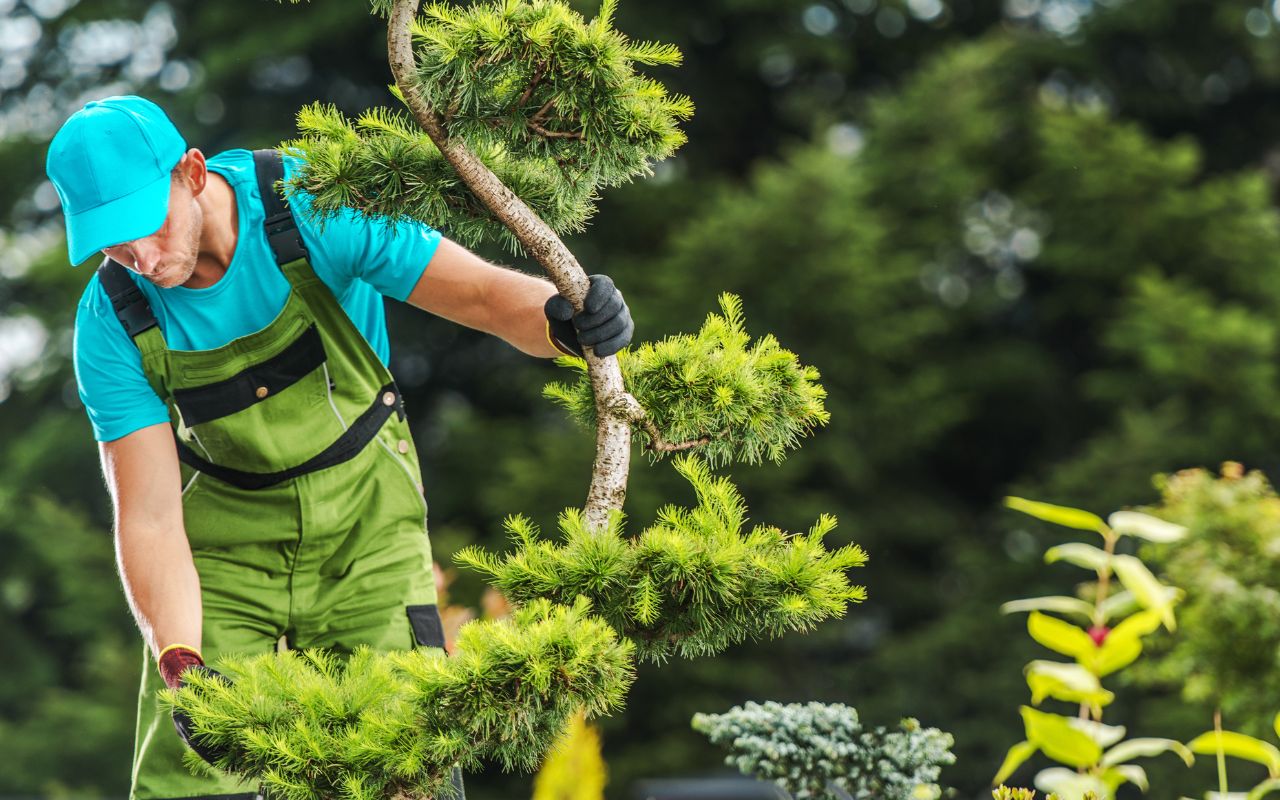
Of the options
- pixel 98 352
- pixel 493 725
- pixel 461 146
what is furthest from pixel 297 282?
pixel 493 725

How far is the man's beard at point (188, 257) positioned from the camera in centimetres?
236

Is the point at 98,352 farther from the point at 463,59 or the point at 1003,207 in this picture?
the point at 1003,207

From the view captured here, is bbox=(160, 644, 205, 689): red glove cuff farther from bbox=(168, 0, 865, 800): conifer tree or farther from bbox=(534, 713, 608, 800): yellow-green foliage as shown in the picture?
bbox=(534, 713, 608, 800): yellow-green foliage

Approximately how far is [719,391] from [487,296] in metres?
0.47

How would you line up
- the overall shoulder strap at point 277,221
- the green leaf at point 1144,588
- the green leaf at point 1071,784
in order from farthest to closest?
1. the overall shoulder strap at point 277,221
2. the green leaf at point 1071,784
3. the green leaf at point 1144,588

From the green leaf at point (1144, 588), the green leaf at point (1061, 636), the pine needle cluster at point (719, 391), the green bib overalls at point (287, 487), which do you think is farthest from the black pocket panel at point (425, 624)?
the green leaf at point (1144, 588)

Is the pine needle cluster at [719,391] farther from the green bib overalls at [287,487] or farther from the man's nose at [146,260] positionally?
the man's nose at [146,260]

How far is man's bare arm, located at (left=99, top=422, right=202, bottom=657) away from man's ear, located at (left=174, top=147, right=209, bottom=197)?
1.38 ft

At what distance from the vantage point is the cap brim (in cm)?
219

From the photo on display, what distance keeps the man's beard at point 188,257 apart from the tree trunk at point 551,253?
496 mm

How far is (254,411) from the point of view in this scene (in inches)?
98.7

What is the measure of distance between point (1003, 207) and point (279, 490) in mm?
9652

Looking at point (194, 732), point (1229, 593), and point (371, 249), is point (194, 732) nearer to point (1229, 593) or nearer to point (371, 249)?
point (371, 249)

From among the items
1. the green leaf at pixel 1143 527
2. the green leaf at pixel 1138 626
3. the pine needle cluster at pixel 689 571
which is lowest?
the green leaf at pixel 1138 626
